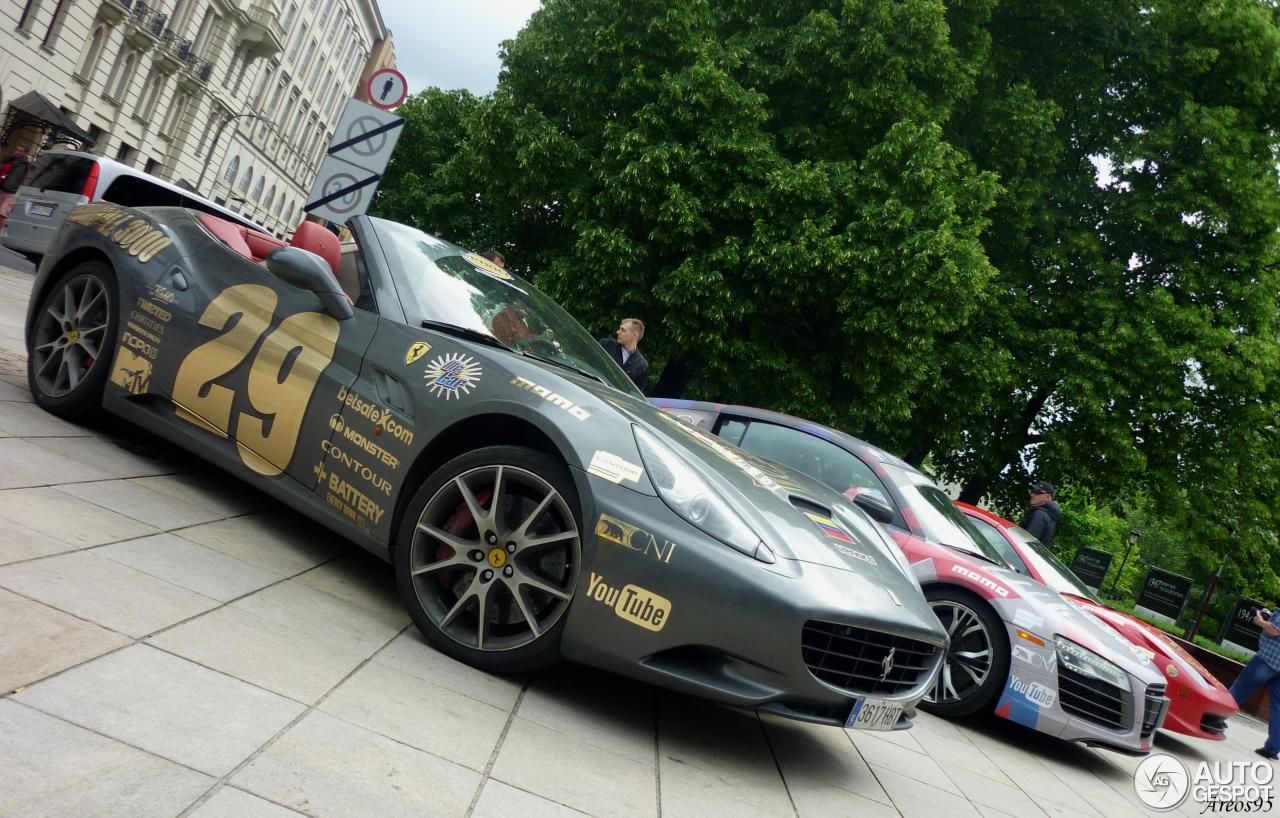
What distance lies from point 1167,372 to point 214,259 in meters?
15.8

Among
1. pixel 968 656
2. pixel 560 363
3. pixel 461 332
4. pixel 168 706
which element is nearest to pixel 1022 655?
pixel 968 656

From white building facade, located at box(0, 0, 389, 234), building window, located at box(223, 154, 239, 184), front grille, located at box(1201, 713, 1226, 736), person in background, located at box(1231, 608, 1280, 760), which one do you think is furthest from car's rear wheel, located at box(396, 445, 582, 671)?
building window, located at box(223, 154, 239, 184)

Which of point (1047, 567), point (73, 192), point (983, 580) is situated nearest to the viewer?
point (983, 580)

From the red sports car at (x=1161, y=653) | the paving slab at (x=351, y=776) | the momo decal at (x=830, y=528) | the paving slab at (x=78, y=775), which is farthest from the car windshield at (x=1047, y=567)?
the paving slab at (x=78, y=775)

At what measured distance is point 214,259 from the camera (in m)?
4.84

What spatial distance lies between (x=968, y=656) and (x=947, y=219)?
1054 cm

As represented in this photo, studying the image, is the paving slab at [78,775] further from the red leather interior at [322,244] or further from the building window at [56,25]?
the building window at [56,25]

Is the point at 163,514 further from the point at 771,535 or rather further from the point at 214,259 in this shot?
the point at 771,535

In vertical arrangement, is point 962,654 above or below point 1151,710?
below

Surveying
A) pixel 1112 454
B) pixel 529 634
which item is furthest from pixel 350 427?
pixel 1112 454

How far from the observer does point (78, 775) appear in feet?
6.70

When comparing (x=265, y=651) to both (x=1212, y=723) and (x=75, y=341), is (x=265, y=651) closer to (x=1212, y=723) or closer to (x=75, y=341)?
(x=75, y=341)

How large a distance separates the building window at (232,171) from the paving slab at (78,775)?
53.7m

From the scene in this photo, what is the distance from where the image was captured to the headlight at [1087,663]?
20.1 ft
